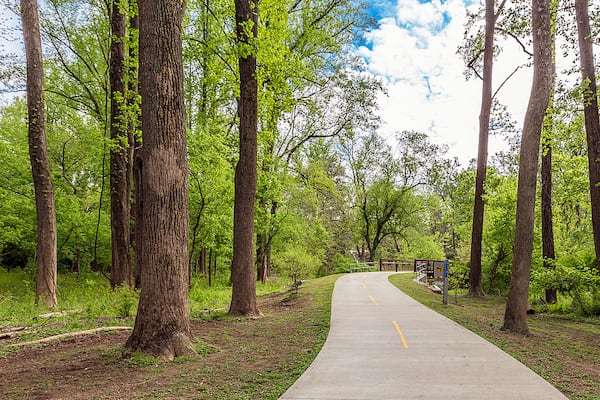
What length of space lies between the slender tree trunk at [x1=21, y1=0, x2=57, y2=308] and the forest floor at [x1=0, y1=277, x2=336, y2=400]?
3.94 metres

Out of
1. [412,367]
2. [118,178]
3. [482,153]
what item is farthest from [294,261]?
[412,367]

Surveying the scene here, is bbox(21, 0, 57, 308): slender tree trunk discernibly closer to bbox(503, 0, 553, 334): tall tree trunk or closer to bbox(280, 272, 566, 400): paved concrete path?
bbox(280, 272, 566, 400): paved concrete path

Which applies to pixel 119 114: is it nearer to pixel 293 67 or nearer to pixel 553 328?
pixel 293 67

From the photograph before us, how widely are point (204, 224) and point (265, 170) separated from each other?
678 centimetres

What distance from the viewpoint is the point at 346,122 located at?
28.0m

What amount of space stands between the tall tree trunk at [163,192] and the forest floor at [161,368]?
0.49 m

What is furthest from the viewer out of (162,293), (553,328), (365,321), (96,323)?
(553,328)

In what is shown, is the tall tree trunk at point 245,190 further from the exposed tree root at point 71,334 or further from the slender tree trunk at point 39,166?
the slender tree trunk at point 39,166

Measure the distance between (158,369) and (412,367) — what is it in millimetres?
3960

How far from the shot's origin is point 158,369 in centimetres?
585

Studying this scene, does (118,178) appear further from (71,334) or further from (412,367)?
(412,367)

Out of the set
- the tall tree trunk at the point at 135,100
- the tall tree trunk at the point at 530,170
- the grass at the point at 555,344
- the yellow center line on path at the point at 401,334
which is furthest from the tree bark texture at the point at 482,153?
the tall tree trunk at the point at 135,100

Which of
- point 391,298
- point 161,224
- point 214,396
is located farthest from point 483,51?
point 214,396

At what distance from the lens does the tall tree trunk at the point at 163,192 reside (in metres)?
6.62
